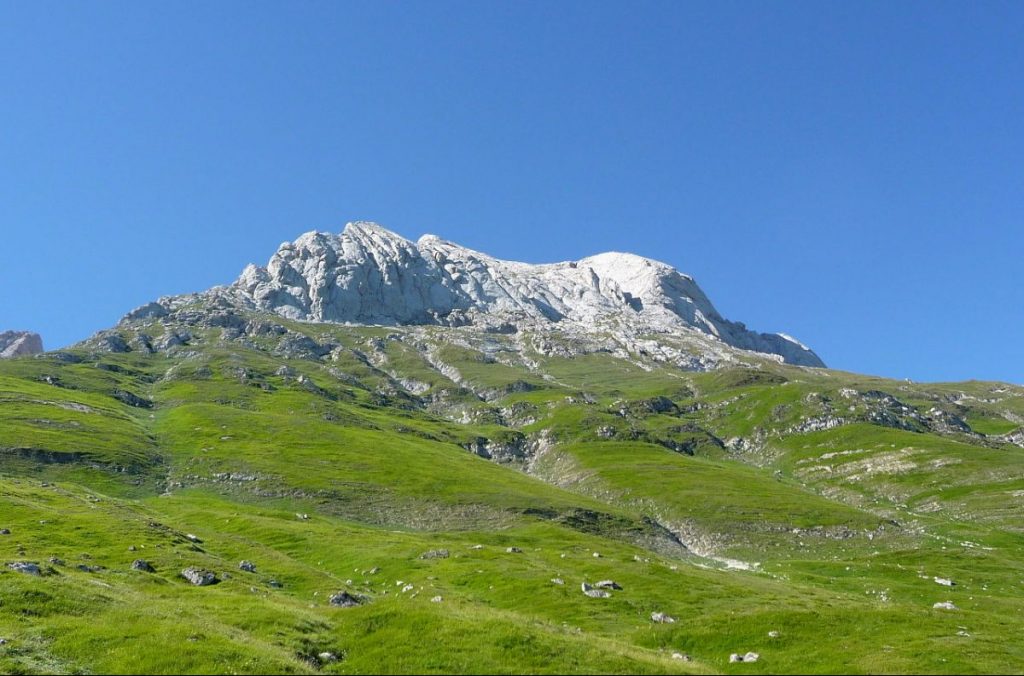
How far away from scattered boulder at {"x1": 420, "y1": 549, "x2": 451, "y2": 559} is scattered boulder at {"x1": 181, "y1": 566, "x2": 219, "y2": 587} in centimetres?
2863

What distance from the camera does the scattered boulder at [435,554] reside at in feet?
271

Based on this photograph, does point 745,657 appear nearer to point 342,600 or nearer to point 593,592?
point 593,592

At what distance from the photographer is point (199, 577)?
188ft

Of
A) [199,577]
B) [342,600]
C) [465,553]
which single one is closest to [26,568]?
[199,577]

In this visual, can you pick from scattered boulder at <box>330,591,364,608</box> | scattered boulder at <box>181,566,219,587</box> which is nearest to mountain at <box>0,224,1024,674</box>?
scattered boulder at <box>330,591,364,608</box>

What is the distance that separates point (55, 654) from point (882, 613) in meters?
45.2

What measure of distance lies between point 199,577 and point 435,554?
31.0 m

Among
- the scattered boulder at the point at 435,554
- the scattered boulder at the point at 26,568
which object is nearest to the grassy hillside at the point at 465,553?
the scattered boulder at the point at 435,554

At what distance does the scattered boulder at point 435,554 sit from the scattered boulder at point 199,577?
28.6 m

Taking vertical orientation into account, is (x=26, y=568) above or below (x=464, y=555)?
below

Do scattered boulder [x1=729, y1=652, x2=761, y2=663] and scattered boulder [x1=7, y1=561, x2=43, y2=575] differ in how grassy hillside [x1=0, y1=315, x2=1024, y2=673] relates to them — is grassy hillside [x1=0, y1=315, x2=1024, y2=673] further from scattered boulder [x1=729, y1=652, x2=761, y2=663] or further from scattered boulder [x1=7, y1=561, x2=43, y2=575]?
scattered boulder [x1=7, y1=561, x2=43, y2=575]

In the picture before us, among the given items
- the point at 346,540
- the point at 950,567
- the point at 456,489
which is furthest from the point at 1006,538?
the point at 346,540

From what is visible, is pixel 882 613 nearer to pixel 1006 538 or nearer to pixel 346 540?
pixel 346 540

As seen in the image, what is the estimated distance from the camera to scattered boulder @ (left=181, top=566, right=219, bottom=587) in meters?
56.8
